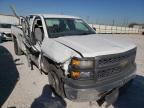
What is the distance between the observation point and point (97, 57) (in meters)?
3.41

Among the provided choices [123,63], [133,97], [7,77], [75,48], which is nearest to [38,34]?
[7,77]

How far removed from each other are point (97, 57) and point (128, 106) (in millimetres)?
1550

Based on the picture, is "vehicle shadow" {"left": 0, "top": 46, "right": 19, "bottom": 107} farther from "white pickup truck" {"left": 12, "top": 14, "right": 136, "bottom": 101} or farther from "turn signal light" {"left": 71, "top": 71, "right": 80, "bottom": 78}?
"turn signal light" {"left": 71, "top": 71, "right": 80, "bottom": 78}

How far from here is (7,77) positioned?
567cm

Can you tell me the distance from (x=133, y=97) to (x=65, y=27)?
268 cm

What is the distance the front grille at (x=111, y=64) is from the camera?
348 centimetres

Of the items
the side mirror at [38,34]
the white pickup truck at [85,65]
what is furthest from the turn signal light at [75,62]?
the side mirror at [38,34]

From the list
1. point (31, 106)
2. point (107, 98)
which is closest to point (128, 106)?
point (107, 98)

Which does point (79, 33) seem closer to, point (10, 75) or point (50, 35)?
point (50, 35)

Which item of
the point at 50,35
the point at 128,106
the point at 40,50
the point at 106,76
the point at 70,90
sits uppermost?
the point at 50,35

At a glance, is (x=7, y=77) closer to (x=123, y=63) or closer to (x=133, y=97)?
(x=123, y=63)

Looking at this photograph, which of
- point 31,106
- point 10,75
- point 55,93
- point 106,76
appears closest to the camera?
point 106,76

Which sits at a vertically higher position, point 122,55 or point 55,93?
point 122,55

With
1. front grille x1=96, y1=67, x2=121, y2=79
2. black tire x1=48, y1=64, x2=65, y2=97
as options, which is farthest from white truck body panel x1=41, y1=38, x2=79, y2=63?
front grille x1=96, y1=67, x2=121, y2=79
